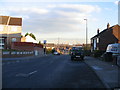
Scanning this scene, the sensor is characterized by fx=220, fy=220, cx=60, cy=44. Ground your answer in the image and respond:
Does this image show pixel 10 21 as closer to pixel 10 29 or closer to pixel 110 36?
pixel 10 29

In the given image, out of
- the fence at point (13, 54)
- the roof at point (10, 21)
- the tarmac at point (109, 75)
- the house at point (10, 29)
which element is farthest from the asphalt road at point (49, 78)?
the roof at point (10, 21)

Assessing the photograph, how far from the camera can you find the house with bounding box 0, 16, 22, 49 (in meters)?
65.1

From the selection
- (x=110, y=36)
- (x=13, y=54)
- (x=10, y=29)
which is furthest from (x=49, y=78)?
(x=10, y=29)

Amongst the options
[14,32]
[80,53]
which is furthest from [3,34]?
[80,53]

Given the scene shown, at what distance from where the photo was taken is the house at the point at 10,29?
2564 inches

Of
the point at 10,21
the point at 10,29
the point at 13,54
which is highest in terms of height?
the point at 10,21

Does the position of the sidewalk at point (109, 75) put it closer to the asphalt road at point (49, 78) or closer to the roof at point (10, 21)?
the asphalt road at point (49, 78)

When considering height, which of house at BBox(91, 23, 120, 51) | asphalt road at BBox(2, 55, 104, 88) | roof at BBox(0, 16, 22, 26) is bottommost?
asphalt road at BBox(2, 55, 104, 88)

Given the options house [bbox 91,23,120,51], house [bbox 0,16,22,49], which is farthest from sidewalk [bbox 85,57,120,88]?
house [bbox 0,16,22,49]

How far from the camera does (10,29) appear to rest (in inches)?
2655

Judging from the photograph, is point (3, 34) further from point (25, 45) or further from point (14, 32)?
→ point (25, 45)

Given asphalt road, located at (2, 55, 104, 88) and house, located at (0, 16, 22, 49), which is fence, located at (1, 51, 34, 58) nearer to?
house, located at (0, 16, 22, 49)

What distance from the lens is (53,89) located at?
9102mm

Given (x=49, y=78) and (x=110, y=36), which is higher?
A: (x=110, y=36)
